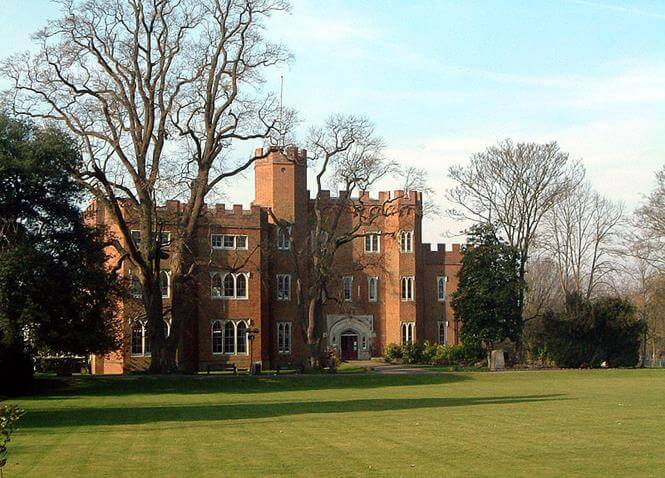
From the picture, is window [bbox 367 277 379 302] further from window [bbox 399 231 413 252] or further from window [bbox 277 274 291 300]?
window [bbox 277 274 291 300]

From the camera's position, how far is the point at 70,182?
35219 mm

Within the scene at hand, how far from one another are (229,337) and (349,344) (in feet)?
38.2

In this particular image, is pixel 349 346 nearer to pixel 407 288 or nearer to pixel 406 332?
pixel 406 332

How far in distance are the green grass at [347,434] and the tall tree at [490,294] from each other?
1829 cm

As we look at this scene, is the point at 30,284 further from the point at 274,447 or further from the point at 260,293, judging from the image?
the point at 260,293

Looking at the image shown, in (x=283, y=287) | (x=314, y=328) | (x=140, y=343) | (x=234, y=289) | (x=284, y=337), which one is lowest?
(x=140, y=343)

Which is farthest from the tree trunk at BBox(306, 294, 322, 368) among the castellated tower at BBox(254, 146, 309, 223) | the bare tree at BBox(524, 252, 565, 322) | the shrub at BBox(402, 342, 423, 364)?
the bare tree at BBox(524, 252, 565, 322)

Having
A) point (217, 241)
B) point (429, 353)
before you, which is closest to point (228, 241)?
point (217, 241)

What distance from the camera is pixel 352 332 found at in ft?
209

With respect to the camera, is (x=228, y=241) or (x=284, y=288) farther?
(x=284, y=288)

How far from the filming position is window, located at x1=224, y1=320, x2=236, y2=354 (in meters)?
54.8

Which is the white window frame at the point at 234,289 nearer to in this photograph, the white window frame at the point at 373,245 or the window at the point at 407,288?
the white window frame at the point at 373,245

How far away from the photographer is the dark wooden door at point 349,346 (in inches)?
2509

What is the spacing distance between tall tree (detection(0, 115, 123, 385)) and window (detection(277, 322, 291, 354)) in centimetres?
2340
